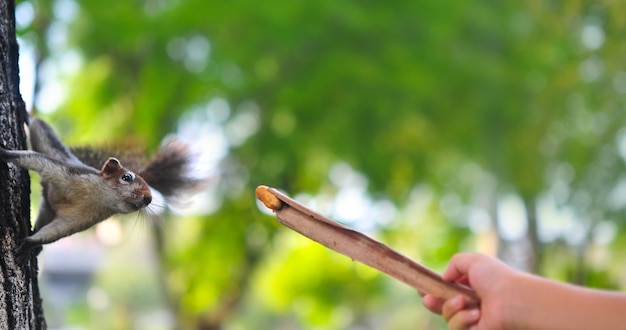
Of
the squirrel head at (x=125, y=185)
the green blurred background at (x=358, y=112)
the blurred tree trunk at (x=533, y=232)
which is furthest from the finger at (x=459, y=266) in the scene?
the blurred tree trunk at (x=533, y=232)

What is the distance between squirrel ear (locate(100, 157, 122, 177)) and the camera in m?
0.90

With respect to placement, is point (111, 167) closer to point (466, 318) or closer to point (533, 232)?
point (466, 318)

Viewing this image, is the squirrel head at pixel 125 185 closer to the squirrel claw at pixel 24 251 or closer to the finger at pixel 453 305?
the squirrel claw at pixel 24 251

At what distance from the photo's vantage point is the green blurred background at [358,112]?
4.27m

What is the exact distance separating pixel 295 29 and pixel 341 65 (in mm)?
424

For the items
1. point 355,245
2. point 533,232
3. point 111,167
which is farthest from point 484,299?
point 533,232

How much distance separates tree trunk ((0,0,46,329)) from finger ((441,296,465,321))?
0.62 meters

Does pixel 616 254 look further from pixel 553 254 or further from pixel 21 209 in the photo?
pixel 21 209

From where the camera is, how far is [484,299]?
1247 mm

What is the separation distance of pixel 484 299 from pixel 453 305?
0.20 ft

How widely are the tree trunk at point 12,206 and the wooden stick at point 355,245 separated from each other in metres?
0.29

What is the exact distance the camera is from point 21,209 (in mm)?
917

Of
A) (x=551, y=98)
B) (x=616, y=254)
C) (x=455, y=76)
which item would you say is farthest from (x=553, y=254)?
(x=455, y=76)

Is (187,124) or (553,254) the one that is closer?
(187,124)
